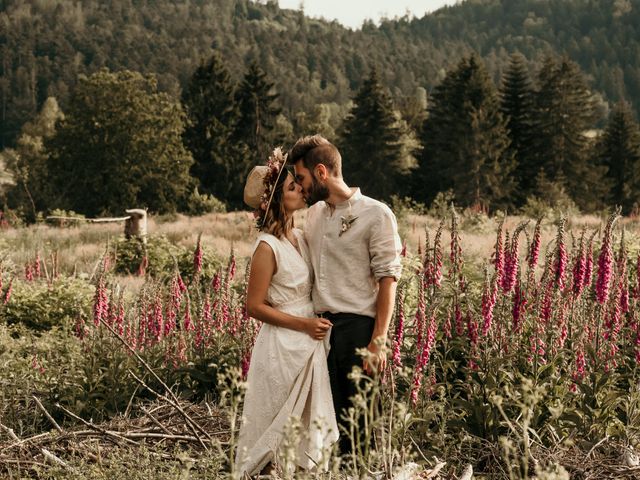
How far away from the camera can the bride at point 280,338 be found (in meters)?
4.38

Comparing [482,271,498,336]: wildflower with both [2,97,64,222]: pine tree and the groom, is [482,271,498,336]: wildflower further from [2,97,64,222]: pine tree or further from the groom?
[2,97,64,222]: pine tree

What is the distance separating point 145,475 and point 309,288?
1.38 metres

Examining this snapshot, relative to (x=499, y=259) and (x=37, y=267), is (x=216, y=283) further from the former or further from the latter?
(x=37, y=267)

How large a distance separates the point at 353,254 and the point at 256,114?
50.3m

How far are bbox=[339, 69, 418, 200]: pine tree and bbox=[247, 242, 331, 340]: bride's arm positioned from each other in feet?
145

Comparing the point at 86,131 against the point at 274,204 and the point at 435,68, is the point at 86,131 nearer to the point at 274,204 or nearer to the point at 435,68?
the point at 274,204

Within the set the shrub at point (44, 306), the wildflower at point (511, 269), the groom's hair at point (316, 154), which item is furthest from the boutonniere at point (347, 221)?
the shrub at point (44, 306)

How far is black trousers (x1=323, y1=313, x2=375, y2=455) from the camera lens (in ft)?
14.5

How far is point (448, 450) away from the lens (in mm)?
4602

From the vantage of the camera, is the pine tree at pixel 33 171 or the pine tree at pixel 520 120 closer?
the pine tree at pixel 520 120

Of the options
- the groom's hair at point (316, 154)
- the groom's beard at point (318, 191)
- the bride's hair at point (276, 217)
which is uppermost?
the groom's hair at point (316, 154)

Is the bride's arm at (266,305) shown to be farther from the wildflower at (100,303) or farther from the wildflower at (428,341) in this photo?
the wildflower at (100,303)

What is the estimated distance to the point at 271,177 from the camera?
4402 mm

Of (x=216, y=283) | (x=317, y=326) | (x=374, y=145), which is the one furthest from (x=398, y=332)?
(x=374, y=145)
